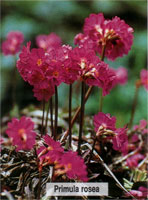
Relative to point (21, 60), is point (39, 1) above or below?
above

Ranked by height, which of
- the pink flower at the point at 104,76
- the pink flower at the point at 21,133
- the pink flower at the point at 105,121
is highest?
the pink flower at the point at 104,76

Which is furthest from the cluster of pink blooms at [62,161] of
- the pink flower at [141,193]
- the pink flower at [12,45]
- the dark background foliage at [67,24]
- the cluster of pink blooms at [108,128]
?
the dark background foliage at [67,24]

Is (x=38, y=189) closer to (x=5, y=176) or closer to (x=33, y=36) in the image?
(x=5, y=176)

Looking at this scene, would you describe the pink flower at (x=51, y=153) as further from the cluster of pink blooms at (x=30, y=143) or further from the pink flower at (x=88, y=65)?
the pink flower at (x=88, y=65)

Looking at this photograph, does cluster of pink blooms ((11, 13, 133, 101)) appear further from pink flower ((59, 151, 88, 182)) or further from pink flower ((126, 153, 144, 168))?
pink flower ((126, 153, 144, 168))

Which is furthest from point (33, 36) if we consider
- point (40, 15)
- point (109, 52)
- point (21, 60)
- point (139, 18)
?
point (21, 60)

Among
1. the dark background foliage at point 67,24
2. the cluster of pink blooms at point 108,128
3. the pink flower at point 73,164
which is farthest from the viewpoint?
the dark background foliage at point 67,24
